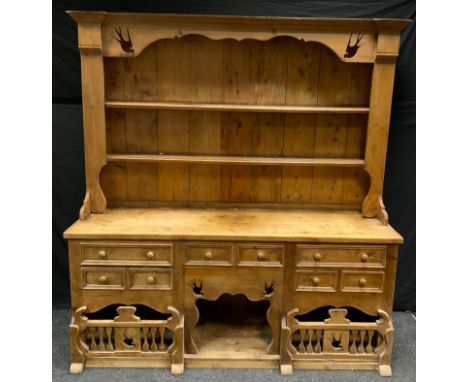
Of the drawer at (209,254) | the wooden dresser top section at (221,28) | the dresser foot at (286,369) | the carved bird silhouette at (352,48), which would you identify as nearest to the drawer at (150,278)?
the drawer at (209,254)

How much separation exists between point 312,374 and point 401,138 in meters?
1.65

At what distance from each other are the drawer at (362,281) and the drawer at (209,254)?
2.16ft

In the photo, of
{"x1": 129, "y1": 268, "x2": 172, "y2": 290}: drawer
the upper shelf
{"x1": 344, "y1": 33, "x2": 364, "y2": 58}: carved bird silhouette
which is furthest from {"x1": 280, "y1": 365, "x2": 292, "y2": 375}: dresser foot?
{"x1": 344, "y1": 33, "x2": 364, "y2": 58}: carved bird silhouette

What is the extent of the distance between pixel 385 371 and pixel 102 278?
170 cm

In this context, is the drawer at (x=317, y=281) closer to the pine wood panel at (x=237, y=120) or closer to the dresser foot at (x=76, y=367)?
the pine wood panel at (x=237, y=120)

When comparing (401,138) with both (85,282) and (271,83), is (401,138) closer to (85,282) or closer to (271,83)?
(271,83)

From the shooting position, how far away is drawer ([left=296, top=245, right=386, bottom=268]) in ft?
7.73

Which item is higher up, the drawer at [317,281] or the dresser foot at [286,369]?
the drawer at [317,281]

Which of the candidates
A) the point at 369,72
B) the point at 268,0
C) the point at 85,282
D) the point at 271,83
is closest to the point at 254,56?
the point at 271,83

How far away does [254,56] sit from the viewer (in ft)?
8.64

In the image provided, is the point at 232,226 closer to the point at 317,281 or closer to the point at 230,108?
the point at 317,281

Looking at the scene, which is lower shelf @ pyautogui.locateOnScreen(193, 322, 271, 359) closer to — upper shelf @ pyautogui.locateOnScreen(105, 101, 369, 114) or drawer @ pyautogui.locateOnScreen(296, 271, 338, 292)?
drawer @ pyautogui.locateOnScreen(296, 271, 338, 292)

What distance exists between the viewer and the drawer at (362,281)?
2.38m

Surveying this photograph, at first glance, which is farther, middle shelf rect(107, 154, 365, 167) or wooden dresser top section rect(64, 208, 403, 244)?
middle shelf rect(107, 154, 365, 167)
